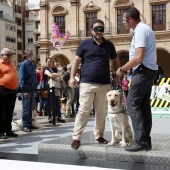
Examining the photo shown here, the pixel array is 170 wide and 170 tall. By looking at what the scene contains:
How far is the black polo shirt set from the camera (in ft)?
17.0

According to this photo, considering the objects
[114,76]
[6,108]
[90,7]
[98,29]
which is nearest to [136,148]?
[114,76]

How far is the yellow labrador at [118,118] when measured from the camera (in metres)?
5.05

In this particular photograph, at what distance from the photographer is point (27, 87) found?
8195mm

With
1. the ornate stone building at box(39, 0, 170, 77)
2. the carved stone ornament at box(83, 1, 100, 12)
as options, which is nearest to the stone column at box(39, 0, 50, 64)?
the ornate stone building at box(39, 0, 170, 77)

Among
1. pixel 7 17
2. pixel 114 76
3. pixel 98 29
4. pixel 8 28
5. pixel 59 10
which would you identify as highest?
pixel 7 17

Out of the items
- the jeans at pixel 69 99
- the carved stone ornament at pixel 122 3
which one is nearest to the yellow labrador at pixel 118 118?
the jeans at pixel 69 99

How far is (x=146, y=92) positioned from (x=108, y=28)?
2979cm

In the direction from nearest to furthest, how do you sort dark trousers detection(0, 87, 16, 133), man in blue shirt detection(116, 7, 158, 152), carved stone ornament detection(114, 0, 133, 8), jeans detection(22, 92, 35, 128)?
man in blue shirt detection(116, 7, 158, 152), dark trousers detection(0, 87, 16, 133), jeans detection(22, 92, 35, 128), carved stone ornament detection(114, 0, 133, 8)

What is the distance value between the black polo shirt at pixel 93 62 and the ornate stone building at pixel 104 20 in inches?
1079

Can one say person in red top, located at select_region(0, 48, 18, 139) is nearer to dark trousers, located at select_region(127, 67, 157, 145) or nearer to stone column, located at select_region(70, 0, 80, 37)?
dark trousers, located at select_region(127, 67, 157, 145)

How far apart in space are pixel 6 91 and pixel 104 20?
28189 mm

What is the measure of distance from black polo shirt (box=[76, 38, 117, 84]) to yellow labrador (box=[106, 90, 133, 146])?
11.3 inches

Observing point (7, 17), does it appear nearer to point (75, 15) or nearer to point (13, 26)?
point (13, 26)

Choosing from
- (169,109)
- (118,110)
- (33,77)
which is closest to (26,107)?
(33,77)
